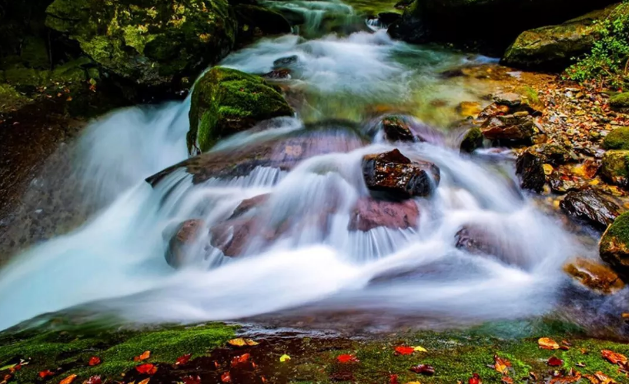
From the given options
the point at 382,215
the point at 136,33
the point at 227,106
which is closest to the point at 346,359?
the point at 382,215

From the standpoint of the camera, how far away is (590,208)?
5051mm

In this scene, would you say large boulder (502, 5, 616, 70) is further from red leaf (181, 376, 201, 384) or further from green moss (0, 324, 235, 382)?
red leaf (181, 376, 201, 384)

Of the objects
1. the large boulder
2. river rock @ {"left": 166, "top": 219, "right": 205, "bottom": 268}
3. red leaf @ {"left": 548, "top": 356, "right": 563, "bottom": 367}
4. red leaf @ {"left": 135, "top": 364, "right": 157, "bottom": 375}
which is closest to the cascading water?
river rock @ {"left": 166, "top": 219, "right": 205, "bottom": 268}

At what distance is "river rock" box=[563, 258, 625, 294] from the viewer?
4086 mm

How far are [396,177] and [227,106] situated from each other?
12.0 ft

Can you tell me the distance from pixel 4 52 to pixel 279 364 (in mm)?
10052

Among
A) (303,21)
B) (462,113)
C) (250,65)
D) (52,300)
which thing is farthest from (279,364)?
(303,21)

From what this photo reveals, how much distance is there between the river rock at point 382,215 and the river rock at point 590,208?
214 centimetres

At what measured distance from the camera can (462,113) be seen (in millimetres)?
8070

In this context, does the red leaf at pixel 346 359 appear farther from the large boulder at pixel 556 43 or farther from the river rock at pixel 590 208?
the large boulder at pixel 556 43

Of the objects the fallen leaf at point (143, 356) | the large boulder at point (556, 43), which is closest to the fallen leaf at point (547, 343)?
the fallen leaf at point (143, 356)

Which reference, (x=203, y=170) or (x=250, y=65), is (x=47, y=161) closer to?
(x=203, y=170)

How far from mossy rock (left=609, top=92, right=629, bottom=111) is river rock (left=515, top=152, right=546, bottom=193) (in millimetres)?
2868

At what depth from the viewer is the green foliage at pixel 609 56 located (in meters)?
8.06
